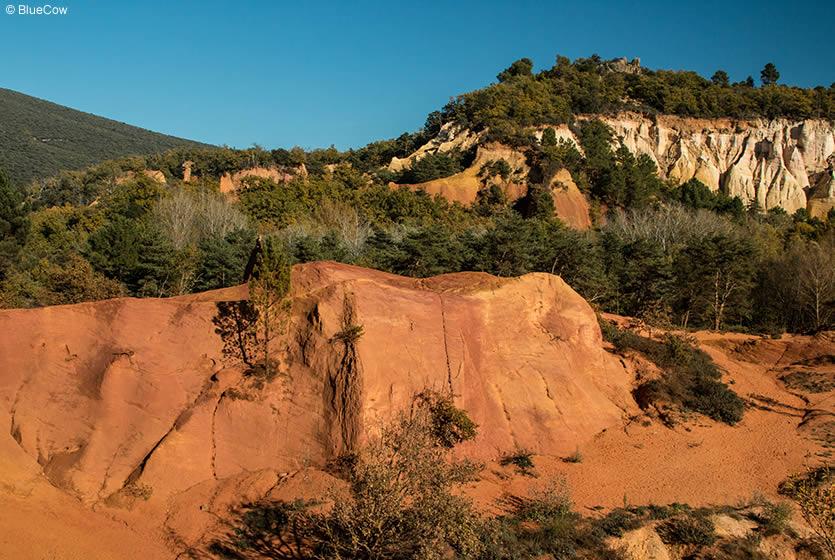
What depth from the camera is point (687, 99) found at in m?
76.6

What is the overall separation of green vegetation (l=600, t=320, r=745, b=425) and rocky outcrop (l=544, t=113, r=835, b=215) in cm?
5171

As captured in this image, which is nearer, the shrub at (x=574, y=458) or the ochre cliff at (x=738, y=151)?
the shrub at (x=574, y=458)

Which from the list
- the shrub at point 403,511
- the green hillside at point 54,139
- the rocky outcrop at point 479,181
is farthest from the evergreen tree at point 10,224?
the green hillside at point 54,139

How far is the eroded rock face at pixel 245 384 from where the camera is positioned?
44.9 feet

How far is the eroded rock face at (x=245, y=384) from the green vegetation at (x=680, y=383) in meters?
3.57

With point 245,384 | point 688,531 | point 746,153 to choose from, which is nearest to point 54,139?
point 746,153

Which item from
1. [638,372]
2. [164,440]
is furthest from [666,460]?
[164,440]

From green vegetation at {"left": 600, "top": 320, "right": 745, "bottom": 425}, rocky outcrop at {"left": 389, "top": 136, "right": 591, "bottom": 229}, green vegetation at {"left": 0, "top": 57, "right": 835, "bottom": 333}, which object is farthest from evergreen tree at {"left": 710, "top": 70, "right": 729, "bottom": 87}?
green vegetation at {"left": 600, "top": 320, "right": 745, "bottom": 425}

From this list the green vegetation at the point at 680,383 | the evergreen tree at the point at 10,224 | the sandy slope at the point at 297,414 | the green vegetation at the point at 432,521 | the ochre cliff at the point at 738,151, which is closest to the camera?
the green vegetation at the point at 432,521

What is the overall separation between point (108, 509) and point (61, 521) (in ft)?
2.96

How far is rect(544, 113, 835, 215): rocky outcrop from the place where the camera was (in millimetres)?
71812

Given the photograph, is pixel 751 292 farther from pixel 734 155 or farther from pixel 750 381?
pixel 734 155

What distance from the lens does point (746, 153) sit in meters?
74.2

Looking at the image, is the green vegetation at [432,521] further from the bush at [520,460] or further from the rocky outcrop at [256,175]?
the rocky outcrop at [256,175]
